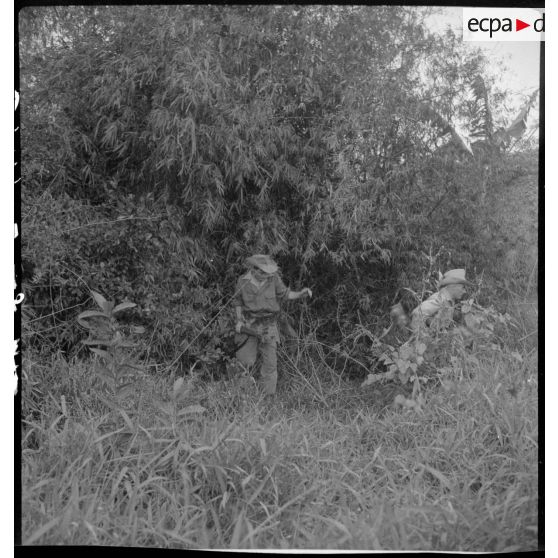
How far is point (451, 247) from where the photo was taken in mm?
3133

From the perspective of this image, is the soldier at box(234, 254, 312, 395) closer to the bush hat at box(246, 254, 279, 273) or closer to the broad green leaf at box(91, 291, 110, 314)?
the bush hat at box(246, 254, 279, 273)

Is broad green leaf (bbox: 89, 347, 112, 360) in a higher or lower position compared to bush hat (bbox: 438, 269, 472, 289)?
lower

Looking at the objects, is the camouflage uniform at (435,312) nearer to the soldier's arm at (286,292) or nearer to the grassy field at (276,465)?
the grassy field at (276,465)

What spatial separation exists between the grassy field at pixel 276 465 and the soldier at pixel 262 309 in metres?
0.14

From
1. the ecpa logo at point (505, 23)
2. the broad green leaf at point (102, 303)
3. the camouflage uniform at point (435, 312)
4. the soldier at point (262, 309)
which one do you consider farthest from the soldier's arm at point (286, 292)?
the ecpa logo at point (505, 23)

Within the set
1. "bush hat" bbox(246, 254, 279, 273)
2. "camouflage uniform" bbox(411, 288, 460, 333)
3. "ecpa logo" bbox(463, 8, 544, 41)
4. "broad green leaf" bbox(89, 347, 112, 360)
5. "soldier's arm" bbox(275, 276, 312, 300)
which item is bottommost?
"broad green leaf" bbox(89, 347, 112, 360)

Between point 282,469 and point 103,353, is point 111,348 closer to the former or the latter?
point 103,353

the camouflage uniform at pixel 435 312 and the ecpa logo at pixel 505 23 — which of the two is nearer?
the ecpa logo at pixel 505 23

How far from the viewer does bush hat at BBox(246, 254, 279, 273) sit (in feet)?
9.88

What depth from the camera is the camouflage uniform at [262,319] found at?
3025mm

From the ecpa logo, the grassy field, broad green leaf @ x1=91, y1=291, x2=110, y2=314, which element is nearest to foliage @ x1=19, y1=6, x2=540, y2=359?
the ecpa logo

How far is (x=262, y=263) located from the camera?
3016 millimetres

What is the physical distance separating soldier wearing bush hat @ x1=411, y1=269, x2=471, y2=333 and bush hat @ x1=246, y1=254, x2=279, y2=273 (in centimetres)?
88

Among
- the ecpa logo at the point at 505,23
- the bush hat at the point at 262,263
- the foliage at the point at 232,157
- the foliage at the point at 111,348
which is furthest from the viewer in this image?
the bush hat at the point at 262,263
